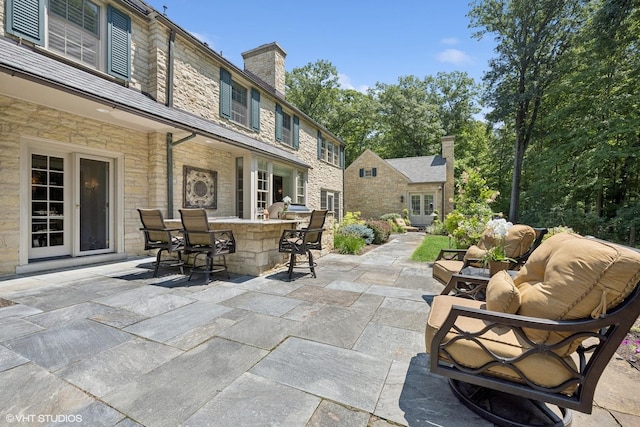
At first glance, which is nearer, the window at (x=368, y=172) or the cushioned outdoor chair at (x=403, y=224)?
the cushioned outdoor chair at (x=403, y=224)

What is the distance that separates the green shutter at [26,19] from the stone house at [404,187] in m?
16.3

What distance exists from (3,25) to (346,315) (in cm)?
703

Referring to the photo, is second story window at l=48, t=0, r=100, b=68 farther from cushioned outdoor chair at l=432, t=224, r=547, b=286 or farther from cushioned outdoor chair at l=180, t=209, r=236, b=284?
cushioned outdoor chair at l=432, t=224, r=547, b=286

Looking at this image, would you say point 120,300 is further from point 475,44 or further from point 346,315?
point 475,44

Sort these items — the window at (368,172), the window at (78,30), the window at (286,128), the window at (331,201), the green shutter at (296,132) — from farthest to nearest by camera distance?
the window at (368,172) < the window at (331,201) < the green shutter at (296,132) < the window at (286,128) < the window at (78,30)

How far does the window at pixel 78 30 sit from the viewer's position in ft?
15.2

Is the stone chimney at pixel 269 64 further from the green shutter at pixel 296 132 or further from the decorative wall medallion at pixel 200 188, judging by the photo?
the decorative wall medallion at pixel 200 188

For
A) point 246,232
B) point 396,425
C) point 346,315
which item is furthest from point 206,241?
point 396,425

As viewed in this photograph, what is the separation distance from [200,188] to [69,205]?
2759mm

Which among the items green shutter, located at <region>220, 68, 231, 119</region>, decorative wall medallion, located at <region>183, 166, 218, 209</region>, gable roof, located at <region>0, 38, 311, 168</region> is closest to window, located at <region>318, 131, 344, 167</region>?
green shutter, located at <region>220, 68, 231, 119</region>

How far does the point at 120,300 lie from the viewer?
3.43 metres

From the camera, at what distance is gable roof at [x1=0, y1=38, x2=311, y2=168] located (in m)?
3.77

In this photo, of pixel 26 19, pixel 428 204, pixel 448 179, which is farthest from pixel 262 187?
pixel 448 179

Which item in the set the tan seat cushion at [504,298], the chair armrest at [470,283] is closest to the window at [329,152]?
the chair armrest at [470,283]
